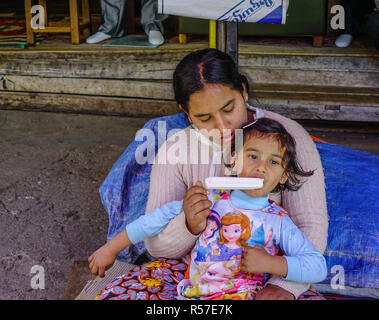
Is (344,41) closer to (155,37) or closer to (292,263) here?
(155,37)

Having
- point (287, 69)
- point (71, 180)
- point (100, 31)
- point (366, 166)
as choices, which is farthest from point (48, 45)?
point (366, 166)

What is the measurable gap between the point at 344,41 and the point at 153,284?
326 centimetres

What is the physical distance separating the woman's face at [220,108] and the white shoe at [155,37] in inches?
114

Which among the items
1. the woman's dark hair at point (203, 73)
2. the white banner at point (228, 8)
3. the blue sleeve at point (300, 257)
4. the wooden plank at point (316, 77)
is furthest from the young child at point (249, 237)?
the wooden plank at point (316, 77)

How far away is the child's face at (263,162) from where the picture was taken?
1.69 m

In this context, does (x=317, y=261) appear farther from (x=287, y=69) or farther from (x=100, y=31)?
(x=100, y=31)

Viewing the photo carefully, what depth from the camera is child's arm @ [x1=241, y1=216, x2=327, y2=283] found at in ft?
5.13

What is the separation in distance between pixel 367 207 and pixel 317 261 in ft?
2.45

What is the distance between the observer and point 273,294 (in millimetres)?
1635

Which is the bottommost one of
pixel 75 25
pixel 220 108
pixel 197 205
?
pixel 197 205

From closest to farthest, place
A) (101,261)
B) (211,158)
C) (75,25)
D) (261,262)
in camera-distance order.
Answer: (261,262) → (101,261) → (211,158) → (75,25)

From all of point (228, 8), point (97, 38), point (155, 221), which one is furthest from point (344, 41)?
point (155, 221)

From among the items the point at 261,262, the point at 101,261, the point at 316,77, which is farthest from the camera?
the point at 316,77

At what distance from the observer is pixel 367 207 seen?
88.4 inches
